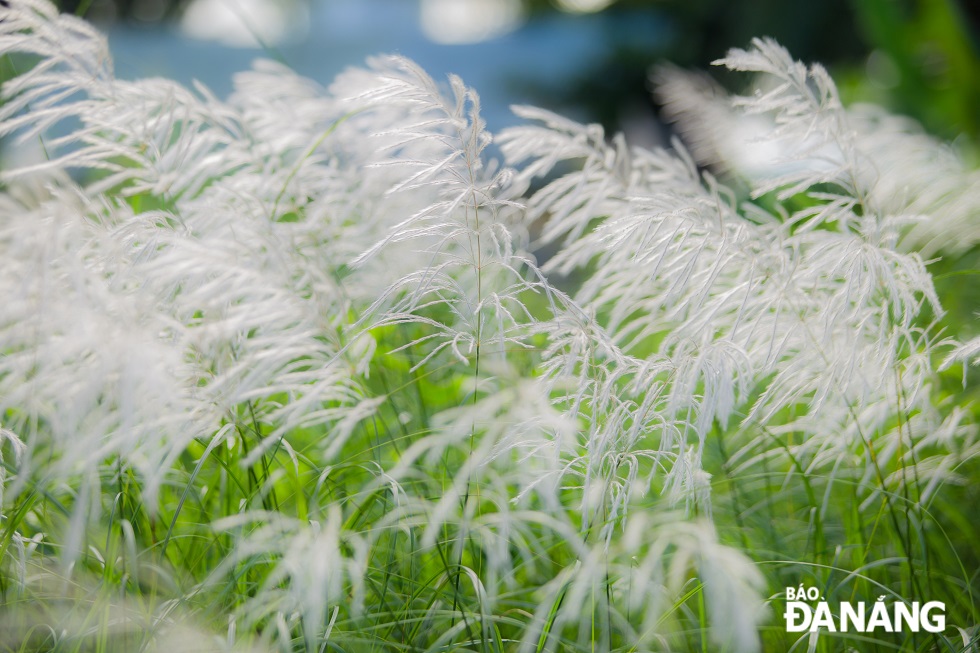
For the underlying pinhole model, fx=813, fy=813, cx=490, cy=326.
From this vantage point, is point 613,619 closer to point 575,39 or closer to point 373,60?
point 373,60

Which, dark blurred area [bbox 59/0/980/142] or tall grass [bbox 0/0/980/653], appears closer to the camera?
tall grass [bbox 0/0/980/653]

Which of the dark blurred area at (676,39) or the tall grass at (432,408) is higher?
the dark blurred area at (676,39)

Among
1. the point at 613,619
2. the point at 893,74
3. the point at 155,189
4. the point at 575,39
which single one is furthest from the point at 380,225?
the point at 575,39

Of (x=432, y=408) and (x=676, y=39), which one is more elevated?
(x=676, y=39)

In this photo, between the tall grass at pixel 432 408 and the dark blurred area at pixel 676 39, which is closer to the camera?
the tall grass at pixel 432 408

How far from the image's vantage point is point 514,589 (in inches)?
64.7

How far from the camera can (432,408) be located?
82.7 inches

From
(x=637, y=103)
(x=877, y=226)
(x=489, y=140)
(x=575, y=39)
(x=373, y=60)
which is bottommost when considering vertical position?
(x=877, y=226)

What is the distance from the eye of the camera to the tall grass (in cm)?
120

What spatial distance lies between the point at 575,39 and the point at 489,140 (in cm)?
986

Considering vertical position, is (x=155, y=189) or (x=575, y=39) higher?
(x=575, y=39)

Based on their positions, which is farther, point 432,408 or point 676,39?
point 676,39

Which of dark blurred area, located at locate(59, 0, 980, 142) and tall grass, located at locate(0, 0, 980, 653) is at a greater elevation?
dark blurred area, located at locate(59, 0, 980, 142)

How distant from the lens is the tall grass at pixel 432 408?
1.20m
